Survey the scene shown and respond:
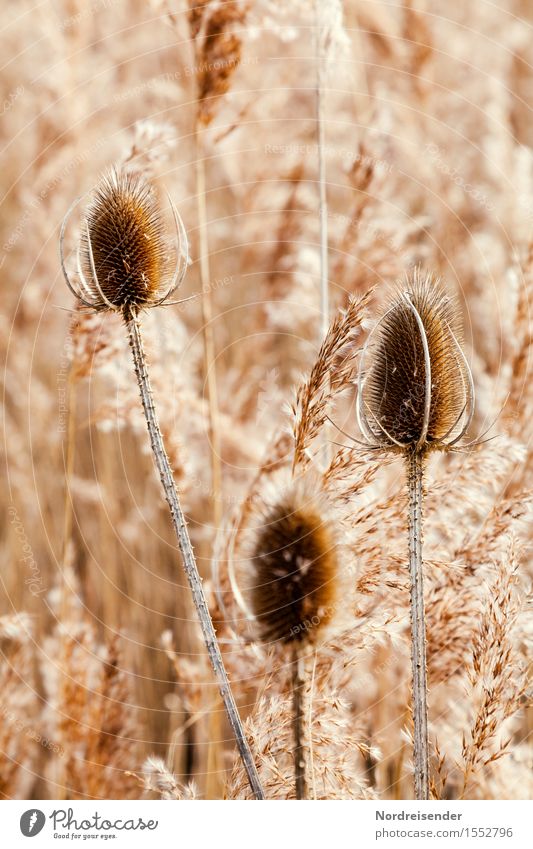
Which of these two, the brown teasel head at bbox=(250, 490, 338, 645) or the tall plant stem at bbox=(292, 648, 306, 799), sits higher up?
the brown teasel head at bbox=(250, 490, 338, 645)

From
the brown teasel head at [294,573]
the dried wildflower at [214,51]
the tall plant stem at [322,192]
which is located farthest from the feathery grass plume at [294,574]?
the dried wildflower at [214,51]

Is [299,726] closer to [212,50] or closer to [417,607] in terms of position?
[417,607]

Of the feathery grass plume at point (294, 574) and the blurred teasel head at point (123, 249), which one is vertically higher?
the blurred teasel head at point (123, 249)

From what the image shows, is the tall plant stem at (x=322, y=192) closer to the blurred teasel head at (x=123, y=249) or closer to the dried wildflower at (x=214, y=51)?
the dried wildflower at (x=214, y=51)

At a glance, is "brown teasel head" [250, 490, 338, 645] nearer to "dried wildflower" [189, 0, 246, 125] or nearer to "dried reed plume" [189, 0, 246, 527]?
"dried reed plume" [189, 0, 246, 527]

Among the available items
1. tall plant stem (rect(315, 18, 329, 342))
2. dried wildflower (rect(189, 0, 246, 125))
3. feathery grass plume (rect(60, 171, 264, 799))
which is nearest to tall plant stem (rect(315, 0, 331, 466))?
tall plant stem (rect(315, 18, 329, 342))
